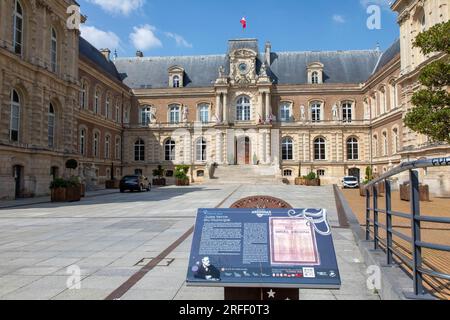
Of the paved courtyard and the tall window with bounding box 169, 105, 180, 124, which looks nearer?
the paved courtyard

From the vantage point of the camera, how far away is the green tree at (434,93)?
12.9m

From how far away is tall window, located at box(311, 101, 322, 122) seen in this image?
149ft

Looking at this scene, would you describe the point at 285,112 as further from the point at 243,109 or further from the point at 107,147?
the point at 107,147

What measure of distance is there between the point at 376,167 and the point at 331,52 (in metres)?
16.9

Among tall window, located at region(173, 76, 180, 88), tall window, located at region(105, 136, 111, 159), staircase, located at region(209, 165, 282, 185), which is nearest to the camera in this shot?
staircase, located at region(209, 165, 282, 185)

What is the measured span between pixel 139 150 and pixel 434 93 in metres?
37.3

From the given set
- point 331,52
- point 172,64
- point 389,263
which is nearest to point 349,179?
point 331,52

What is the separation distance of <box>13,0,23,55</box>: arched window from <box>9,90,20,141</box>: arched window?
2594 millimetres

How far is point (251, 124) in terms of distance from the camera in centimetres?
4516

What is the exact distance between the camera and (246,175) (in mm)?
41750

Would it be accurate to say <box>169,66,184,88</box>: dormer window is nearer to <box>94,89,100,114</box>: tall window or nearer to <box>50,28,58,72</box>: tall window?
<box>94,89,100,114</box>: tall window

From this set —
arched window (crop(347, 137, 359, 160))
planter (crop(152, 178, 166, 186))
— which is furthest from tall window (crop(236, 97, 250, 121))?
arched window (crop(347, 137, 359, 160))
